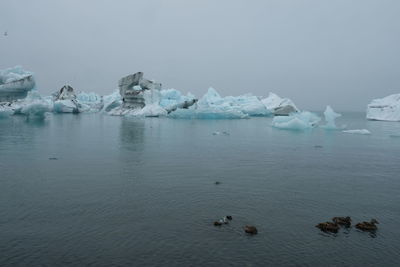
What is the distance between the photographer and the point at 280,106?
2945 inches

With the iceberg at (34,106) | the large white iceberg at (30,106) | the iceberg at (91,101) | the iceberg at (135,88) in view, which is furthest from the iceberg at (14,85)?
the iceberg at (91,101)

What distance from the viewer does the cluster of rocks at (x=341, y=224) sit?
8086 millimetres

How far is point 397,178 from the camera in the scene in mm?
14070

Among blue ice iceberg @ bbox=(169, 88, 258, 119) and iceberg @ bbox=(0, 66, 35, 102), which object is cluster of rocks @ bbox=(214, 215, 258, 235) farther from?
iceberg @ bbox=(0, 66, 35, 102)

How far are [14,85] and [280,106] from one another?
52.0 meters

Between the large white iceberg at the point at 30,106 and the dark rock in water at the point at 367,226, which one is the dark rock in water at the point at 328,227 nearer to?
the dark rock in water at the point at 367,226

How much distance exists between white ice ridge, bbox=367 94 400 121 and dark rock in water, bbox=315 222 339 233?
61.0 meters

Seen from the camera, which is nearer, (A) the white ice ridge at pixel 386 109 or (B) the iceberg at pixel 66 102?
(A) the white ice ridge at pixel 386 109

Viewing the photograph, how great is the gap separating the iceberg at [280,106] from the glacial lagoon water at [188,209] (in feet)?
179

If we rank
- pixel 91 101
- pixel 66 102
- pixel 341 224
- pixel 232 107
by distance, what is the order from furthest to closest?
pixel 91 101 → pixel 232 107 → pixel 66 102 → pixel 341 224

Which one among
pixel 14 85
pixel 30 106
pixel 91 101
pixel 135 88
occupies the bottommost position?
pixel 30 106

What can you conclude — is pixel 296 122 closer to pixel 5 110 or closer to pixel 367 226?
pixel 367 226

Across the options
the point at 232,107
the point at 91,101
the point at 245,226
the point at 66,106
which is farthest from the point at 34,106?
the point at 245,226

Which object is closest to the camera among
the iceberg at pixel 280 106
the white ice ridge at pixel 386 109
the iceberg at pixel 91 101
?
A: the white ice ridge at pixel 386 109
